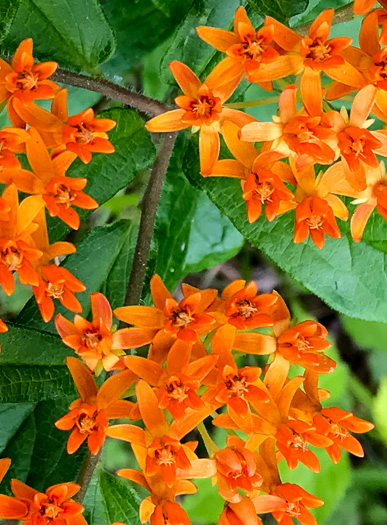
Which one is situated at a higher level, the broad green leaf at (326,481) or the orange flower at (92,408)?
the orange flower at (92,408)

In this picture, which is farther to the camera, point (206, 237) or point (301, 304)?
point (301, 304)

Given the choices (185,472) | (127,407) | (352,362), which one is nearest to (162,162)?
(127,407)

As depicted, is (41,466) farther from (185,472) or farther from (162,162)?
(162,162)

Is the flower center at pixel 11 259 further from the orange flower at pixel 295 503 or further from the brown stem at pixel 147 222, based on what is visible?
the orange flower at pixel 295 503

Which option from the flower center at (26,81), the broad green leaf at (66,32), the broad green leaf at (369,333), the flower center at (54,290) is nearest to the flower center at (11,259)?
the flower center at (54,290)

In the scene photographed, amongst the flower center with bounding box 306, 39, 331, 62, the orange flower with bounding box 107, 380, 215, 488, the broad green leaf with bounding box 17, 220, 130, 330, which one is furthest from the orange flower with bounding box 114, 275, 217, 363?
the flower center with bounding box 306, 39, 331, 62

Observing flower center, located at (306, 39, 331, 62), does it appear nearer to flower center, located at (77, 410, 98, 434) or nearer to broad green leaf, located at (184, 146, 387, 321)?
broad green leaf, located at (184, 146, 387, 321)

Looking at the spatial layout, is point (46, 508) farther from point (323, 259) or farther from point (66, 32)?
point (66, 32)

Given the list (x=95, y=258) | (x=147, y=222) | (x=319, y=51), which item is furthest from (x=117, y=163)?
(x=319, y=51)
